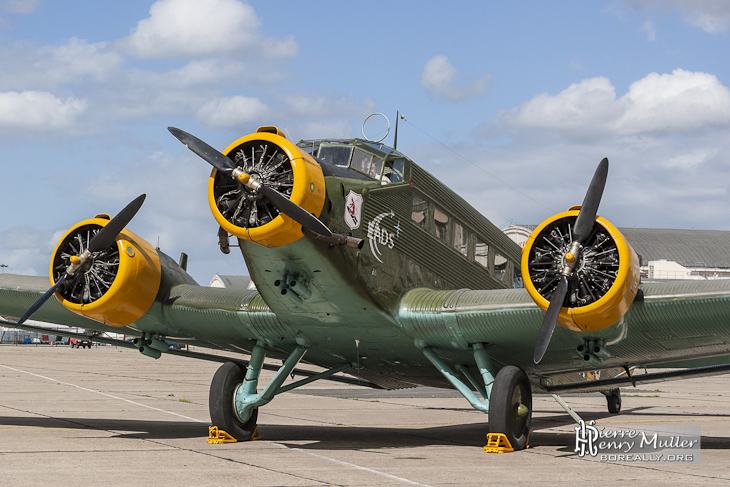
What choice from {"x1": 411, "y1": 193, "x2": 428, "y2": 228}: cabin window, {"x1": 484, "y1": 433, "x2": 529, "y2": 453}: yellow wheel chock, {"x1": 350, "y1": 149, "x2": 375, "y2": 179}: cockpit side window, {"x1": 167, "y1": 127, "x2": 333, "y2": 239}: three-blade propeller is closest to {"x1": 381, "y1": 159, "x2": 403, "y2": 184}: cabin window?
{"x1": 350, "y1": 149, "x2": 375, "y2": 179}: cockpit side window

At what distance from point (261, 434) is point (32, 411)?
657 centimetres

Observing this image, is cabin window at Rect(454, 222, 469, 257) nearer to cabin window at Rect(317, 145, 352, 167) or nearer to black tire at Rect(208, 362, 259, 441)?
cabin window at Rect(317, 145, 352, 167)

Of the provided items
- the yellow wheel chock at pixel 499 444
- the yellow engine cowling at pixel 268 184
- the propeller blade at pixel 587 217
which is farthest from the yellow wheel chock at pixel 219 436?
the propeller blade at pixel 587 217

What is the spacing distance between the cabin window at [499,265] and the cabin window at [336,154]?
504cm

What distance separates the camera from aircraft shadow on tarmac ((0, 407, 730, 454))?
13180 millimetres

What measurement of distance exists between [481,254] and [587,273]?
16.0ft

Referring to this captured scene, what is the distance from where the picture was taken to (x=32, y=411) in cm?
1789

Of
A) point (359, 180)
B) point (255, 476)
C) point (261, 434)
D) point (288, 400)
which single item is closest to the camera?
point (255, 476)

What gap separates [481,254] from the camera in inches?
610

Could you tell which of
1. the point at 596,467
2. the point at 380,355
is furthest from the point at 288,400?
the point at 596,467

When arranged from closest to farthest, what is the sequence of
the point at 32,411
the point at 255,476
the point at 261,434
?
the point at 255,476 < the point at 261,434 < the point at 32,411

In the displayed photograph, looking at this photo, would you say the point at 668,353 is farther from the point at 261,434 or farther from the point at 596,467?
the point at 261,434

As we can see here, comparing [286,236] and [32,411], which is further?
[32,411]

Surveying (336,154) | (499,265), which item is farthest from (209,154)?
(499,265)
